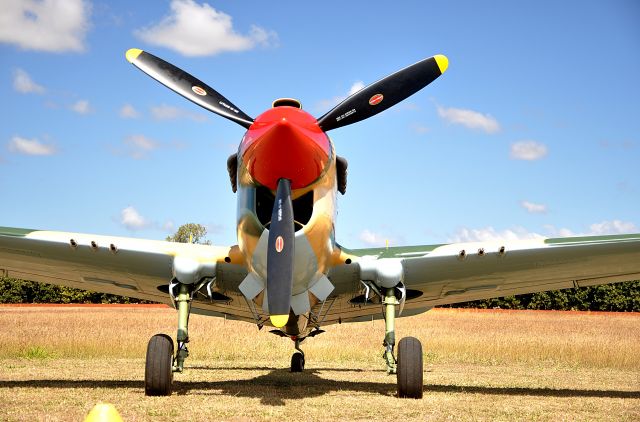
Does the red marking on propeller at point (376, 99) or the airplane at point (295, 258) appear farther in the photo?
the red marking on propeller at point (376, 99)

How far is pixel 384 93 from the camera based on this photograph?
973 centimetres

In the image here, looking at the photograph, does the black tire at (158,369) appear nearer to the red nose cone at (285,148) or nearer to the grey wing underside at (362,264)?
the grey wing underside at (362,264)

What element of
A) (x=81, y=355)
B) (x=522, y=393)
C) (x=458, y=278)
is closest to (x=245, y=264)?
(x=458, y=278)

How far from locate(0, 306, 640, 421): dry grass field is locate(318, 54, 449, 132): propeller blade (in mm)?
3768

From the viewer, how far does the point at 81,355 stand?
1789 centimetres

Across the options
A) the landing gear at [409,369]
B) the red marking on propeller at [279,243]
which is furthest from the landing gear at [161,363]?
the landing gear at [409,369]

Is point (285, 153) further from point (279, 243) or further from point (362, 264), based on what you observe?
point (362, 264)

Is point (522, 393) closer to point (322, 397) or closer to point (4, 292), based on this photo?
point (322, 397)

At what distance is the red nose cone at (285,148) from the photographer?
8609 millimetres

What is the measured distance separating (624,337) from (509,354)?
1124 cm

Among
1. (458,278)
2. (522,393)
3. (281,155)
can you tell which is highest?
(281,155)

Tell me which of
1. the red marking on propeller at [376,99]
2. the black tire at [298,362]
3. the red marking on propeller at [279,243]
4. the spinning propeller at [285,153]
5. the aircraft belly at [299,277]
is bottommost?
the black tire at [298,362]

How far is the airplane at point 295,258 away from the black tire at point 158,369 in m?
0.01

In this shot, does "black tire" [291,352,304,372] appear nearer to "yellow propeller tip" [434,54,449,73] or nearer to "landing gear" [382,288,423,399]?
"landing gear" [382,288,423,399]
